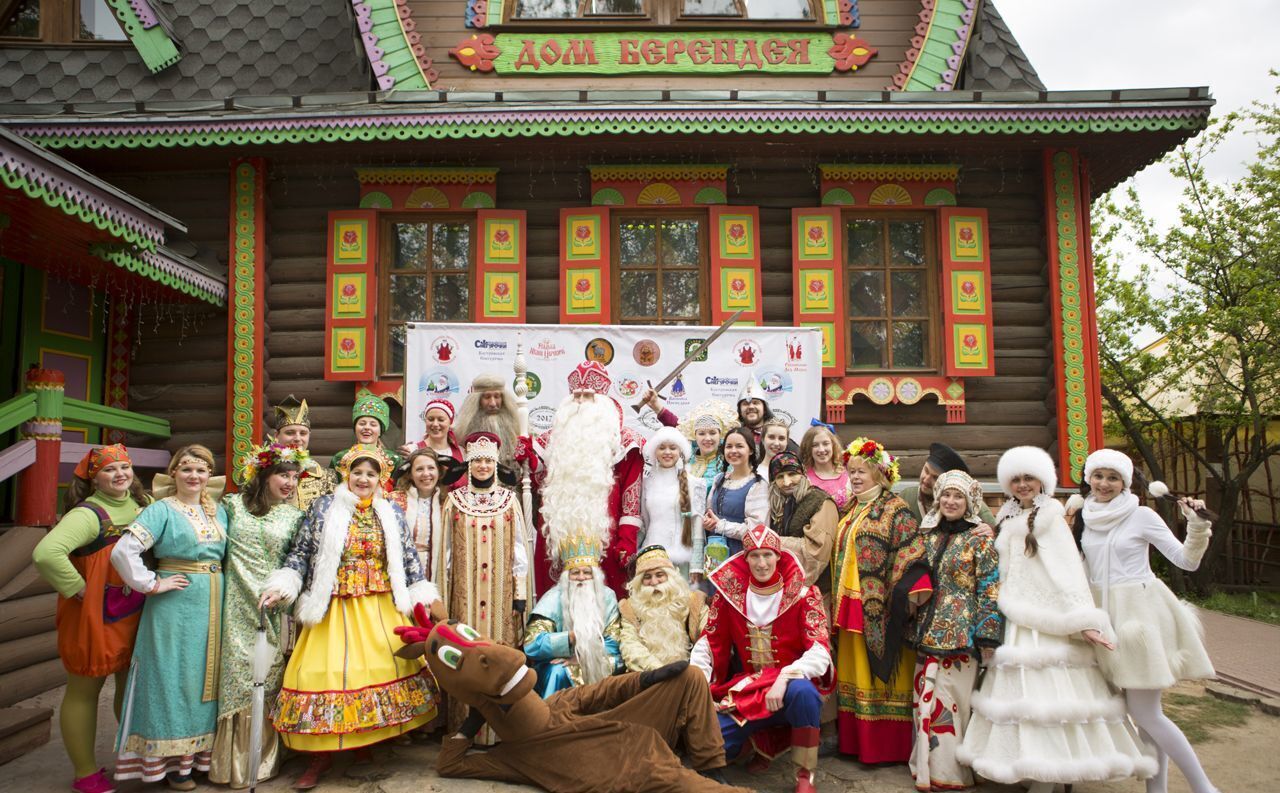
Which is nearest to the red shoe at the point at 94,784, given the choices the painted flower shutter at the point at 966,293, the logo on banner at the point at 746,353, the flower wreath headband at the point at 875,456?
the flower wreath headband at the point at 875,456

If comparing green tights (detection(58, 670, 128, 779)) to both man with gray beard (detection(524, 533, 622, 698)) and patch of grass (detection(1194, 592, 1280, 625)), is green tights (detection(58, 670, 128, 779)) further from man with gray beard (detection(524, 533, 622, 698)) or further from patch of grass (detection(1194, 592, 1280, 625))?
patch of grass (detection(1194, 592, 1280, 625))

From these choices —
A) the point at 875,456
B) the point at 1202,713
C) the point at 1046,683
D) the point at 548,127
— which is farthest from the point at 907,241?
the point at 1046,683

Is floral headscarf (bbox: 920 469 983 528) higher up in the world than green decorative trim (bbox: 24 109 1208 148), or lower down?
lower down

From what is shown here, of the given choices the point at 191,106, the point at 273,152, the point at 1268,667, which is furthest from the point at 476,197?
the point at 1268,667

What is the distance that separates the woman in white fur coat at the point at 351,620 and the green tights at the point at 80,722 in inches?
35.4

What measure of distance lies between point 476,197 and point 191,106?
2350 millimetres

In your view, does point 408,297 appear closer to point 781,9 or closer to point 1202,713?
point 781,9

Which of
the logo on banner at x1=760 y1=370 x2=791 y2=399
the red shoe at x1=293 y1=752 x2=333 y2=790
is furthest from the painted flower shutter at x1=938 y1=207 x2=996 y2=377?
the red shoe at x1=293 y1=752 x2=333 y2=790

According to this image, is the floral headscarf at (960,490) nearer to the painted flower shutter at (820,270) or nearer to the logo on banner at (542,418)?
the painted flower shutter at (820,270)

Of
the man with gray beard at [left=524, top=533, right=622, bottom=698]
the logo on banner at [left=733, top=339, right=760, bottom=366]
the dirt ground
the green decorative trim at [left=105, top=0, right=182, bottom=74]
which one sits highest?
the green decorative trim at [left=105, top=0, right=182, bottom=74]

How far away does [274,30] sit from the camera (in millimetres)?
8930

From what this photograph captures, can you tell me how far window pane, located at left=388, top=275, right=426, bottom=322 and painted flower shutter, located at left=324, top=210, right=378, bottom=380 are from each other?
0.20 m

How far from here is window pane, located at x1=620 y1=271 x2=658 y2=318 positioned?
7.84 meters

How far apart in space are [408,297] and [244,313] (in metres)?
1.36
